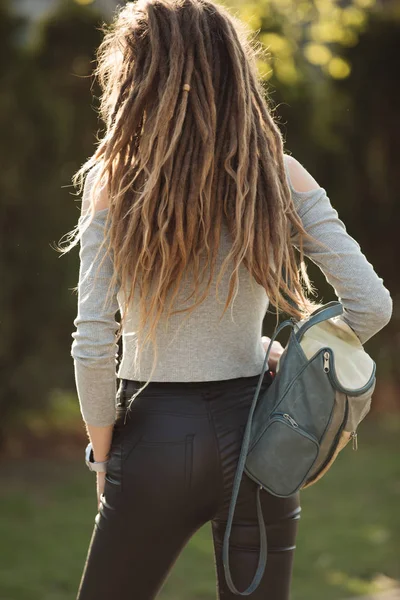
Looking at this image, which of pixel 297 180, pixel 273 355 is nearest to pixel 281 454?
pixel 273 355

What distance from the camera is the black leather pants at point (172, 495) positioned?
1902mm

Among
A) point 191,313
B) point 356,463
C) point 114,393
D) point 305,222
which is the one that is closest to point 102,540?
point 114,393

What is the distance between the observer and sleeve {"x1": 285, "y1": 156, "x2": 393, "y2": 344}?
1960mm

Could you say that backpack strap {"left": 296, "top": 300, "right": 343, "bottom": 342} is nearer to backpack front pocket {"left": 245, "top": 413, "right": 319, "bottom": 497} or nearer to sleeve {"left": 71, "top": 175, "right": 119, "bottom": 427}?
backpack front pocket {"left": 245, "top": 413, "right": 319, "bottom": 497}

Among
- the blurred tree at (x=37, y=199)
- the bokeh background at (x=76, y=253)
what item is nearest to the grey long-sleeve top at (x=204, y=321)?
the bokeh background at (x=76, y=253)

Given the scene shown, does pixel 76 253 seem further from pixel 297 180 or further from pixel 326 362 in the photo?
pixel 326 362

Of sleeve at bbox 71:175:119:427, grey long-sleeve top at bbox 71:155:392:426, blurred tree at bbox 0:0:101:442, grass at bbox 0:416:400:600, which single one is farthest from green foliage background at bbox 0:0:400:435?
sleeve at bbox 71:175:119:427

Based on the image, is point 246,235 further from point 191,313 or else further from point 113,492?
point 113,492

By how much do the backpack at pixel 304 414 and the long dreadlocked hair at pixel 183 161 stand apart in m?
Answer: 0.17

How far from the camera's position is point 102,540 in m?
1.93

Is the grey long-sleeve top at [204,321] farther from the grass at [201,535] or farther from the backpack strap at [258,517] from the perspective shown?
the grass at [201,535]

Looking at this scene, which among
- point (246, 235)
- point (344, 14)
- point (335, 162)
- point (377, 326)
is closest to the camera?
point (246, 235)

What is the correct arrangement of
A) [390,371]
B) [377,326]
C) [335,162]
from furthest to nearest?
[390,371] < [335,162] < [377,326]

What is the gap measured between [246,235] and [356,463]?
528 centimetres
